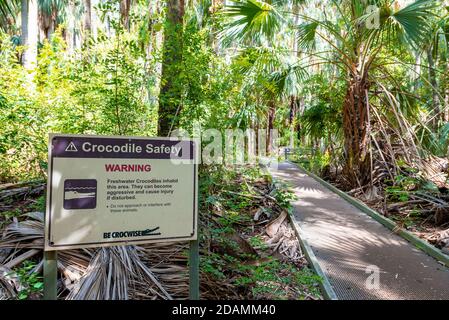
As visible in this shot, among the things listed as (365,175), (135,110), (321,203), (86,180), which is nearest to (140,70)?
(135,110)

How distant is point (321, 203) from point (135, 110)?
4.97 m

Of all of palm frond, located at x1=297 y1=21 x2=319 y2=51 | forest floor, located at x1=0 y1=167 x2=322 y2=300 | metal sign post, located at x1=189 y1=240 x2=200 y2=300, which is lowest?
forest floor, located at x1=0 y1=167 x2=322 y2=300

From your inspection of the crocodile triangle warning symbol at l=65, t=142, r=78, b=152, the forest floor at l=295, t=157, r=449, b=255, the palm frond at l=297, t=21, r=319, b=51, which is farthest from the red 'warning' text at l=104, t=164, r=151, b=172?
the palm frond at l=297, t=21, r=319, b=51

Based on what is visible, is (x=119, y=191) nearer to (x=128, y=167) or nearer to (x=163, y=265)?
(x=128, y=167)

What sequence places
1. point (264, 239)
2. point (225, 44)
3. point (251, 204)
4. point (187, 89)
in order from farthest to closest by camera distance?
point (225, 44)
point (251, 204)
point (264, 239)
point (187, 89)

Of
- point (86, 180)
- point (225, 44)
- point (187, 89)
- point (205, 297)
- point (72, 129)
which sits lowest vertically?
point (205, 297)

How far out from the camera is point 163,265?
11.4ft

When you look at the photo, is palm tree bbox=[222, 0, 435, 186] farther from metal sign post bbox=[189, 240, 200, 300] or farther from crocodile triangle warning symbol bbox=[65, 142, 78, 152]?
metal sign post bbox=[189, 240, 200, 300]

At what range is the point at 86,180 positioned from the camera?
2084 mm

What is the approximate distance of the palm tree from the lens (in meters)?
6.82

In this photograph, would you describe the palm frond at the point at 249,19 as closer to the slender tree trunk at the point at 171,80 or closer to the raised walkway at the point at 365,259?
the slender tree trunk at the point at 171,80

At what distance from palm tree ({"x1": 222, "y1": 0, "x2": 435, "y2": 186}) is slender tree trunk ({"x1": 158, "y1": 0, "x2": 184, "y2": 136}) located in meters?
2.98
